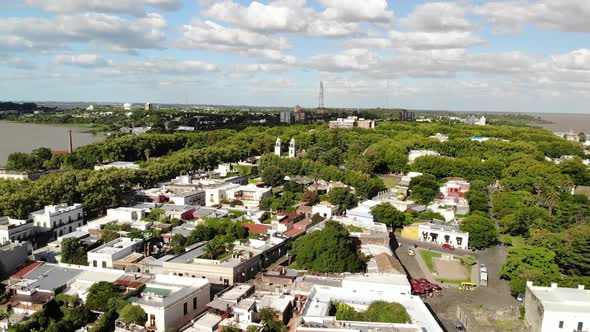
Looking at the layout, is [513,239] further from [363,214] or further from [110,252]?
[110,252]

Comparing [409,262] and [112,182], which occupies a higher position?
[112,182]

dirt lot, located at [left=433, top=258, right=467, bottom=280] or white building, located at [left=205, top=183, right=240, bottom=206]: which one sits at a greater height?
white building, located at [left=205, top=183, right=240, bottom=206]

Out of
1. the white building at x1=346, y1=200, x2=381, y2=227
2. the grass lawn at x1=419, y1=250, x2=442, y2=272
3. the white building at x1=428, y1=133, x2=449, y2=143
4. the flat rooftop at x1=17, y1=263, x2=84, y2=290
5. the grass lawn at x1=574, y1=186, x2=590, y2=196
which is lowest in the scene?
the grass lawn at x1=419, y1=250, x2=442, y2=272

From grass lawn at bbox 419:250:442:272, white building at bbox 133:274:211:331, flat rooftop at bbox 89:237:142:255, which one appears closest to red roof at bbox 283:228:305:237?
grass lawn at bbox 419:250:442:272

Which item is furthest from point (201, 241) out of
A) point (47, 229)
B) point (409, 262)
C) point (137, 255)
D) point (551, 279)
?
point (551, 279)

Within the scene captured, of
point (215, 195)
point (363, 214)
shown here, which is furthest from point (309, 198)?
point (215, 195)

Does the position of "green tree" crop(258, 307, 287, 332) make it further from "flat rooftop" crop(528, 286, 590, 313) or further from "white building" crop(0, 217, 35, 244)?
"white building" crop(0, 217, 35, 244)

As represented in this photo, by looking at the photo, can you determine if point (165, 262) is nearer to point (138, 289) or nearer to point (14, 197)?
point (138, 289)
